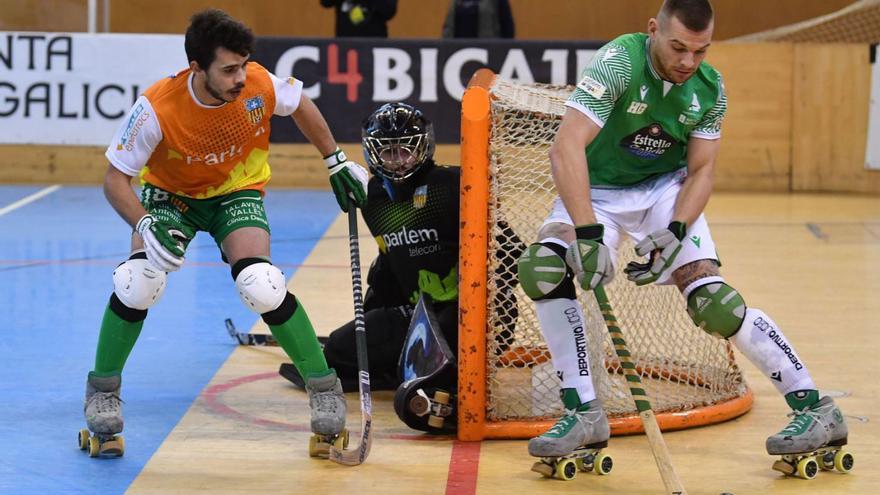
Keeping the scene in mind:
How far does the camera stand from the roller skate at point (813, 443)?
4516mm

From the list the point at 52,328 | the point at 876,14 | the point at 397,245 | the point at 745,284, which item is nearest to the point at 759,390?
the point at 397,245

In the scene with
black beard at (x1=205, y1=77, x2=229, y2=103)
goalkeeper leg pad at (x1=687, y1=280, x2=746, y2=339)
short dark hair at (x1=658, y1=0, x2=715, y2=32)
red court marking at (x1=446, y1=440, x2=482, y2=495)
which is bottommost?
red court marking at (x1=446, y1=440, x2=482, y2=495)

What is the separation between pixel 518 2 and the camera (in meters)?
16.2

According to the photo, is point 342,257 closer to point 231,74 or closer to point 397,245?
point 397,245

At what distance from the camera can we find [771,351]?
4594 mm

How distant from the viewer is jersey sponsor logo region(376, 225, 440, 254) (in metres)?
5.54

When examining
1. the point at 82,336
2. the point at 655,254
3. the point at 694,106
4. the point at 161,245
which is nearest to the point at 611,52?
the point at 694,106

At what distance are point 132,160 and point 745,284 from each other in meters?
4.43

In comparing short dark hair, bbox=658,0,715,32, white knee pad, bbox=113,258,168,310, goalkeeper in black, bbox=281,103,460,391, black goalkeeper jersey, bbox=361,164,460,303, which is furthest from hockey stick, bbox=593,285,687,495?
white knee pad, bbox=113,258,168,310

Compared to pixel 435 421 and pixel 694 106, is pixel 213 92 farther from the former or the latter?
pixel 694 106

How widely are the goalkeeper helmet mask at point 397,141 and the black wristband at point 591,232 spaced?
1282mm

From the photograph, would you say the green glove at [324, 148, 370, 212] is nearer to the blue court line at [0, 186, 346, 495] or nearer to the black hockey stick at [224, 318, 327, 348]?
the blue court line at [0, 186, 346, 495]

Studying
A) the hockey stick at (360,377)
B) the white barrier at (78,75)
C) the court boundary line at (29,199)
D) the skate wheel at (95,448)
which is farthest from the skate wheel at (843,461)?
the white barrier at (78,75)

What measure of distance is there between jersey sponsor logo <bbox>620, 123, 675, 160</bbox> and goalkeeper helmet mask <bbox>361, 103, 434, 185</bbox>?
1.01 meters
